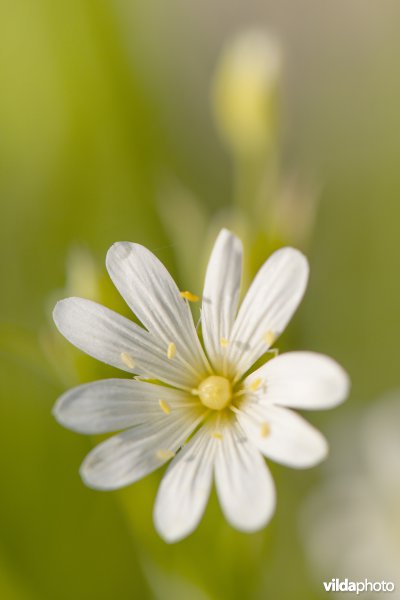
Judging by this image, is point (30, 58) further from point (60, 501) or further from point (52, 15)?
point (60, 501)

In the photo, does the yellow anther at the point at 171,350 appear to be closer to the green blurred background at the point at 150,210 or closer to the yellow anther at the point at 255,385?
the yellow anther at the point at 255,385

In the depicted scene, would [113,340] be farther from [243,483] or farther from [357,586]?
[357,586]

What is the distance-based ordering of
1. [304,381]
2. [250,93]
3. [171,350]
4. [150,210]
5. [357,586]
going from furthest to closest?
[150,210], [250,93], [357,586], [171,350], [304,381]

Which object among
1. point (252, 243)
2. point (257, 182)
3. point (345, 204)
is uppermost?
point (345, 204)

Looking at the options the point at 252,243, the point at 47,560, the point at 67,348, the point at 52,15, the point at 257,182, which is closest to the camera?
the point at 67,348

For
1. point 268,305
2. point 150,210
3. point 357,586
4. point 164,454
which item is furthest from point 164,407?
point 150,210

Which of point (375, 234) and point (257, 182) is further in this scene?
point (375, 234)

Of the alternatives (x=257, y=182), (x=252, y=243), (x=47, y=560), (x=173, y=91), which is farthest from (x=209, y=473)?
(x=173, y=91)
